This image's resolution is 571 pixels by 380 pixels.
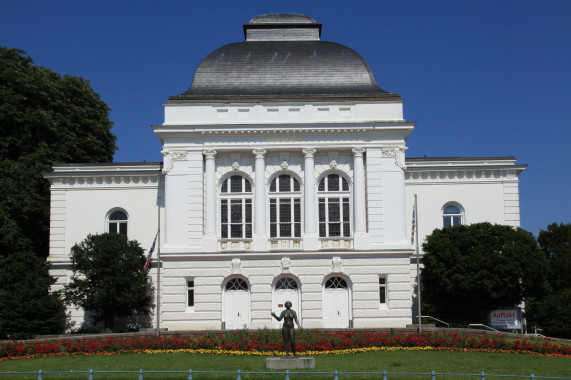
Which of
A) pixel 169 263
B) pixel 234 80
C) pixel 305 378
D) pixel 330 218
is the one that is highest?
pixel 234 80

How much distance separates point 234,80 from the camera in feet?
146

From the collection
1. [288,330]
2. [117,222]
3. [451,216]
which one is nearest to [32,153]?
[117,222]

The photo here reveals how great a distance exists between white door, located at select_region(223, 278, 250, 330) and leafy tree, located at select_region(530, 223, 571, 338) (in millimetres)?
16679

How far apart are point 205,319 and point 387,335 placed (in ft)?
39.4

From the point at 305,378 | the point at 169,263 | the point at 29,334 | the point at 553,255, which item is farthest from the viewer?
the point at 553,255

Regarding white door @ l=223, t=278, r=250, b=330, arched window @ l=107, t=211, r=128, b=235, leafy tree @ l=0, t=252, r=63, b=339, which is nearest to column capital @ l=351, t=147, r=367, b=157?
white door @ l=223, t=278, r=250, b=330

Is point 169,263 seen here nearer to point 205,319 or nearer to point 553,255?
point 205,319

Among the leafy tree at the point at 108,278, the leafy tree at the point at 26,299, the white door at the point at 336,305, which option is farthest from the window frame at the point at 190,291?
the white door at the point at 336,305

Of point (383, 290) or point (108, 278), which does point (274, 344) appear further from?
point (108, 278)

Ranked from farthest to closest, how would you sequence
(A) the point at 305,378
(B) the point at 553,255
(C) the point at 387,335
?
(B) the point at 553,255, (C) the point at 387,335, (A) the point at 305,378

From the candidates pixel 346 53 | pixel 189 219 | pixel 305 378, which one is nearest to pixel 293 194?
pixel 189 219

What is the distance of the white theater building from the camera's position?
42.0m

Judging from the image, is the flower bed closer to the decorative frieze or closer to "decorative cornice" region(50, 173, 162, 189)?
"decorative cornice" region(50, 173, 162, 189)

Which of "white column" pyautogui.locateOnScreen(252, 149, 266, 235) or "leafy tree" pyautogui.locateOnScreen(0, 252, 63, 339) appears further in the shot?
"white column" pyautogui.locateOnScreen(252, 149, 266, 235)
